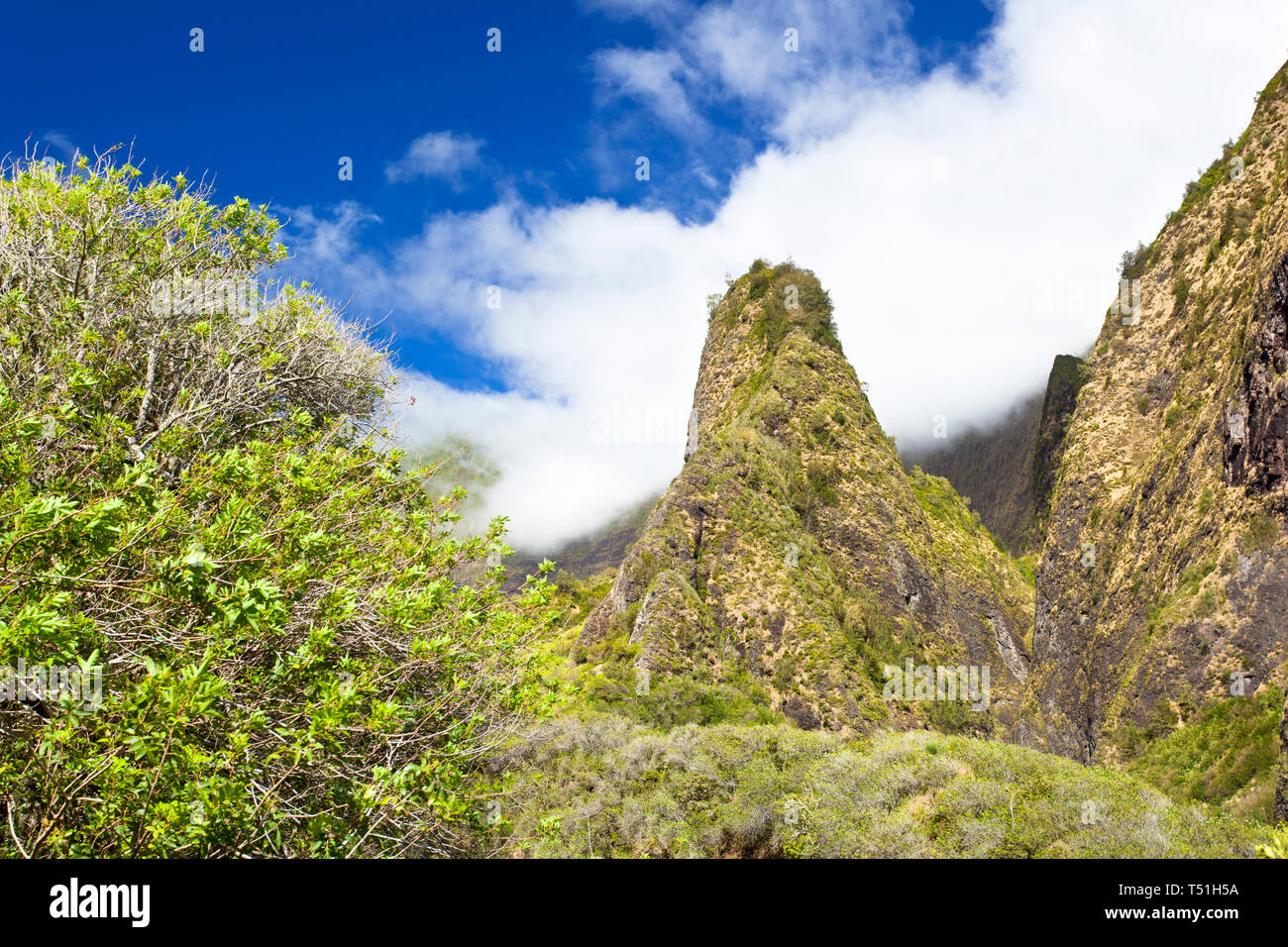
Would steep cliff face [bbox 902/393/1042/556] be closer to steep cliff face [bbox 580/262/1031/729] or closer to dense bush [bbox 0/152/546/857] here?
steep cliff face [bbox 580/262/1031/729]

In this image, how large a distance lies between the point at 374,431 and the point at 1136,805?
14944mm

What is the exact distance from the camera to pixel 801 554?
36.9m

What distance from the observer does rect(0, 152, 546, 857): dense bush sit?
411 centimetres

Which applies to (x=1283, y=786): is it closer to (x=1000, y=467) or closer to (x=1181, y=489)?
(x=1181, y=489)

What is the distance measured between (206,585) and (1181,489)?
45.7 metres

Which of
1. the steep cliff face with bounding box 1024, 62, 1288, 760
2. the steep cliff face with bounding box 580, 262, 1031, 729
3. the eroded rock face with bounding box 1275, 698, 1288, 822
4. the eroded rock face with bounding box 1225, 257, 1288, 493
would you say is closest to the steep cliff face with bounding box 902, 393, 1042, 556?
the steep cliff face with bounding box 1024, 62, 1288, 760

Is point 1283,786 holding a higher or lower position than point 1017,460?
lower

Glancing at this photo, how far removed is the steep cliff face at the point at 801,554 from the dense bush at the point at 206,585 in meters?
21.8

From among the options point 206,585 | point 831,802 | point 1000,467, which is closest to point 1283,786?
point 831,802

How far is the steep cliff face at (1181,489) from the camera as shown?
90.4 ft

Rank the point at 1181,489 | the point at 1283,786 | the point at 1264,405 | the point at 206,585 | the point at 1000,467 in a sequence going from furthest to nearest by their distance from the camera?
the point at 1000,467
the point at 1181,489
the point at 1264,405
the point at 1283,786
the point at 206,585

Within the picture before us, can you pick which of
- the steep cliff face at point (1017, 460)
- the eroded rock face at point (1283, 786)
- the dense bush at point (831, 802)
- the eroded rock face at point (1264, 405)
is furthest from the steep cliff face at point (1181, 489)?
the steep cliff face at point (1017, 460)

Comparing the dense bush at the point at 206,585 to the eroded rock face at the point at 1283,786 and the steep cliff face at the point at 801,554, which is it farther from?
the steep cliff face at the point at 801,554
